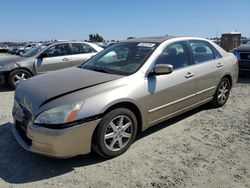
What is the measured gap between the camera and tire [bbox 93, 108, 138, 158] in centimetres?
329

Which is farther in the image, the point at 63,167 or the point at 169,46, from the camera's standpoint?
the point at 169,46

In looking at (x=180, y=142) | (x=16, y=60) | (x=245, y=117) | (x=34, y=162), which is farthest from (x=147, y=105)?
(x=16, y=60)

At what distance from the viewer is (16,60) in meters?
8.01

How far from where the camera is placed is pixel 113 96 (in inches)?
132

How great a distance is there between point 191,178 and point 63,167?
159 centimetres

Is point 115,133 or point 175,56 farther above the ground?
point 175,56

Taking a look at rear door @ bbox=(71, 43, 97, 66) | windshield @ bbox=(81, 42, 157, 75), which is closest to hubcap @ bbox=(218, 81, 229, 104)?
windshield @ bbox=(81, 42, 157, 75)

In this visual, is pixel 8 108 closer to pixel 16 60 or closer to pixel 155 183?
pixel 16 60

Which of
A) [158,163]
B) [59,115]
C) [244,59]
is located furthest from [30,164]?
[244,59]

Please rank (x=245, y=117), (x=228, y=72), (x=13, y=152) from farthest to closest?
(x=228, y=72) < (x=245, y=117) < (x=13, y=152)

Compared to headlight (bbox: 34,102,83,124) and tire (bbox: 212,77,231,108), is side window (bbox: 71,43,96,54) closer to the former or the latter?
tire (bbox: 212,77,231,108)

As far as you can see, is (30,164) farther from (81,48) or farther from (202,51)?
(81,48)

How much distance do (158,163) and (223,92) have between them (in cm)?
294

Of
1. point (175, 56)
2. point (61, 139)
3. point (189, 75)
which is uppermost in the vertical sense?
point (175, 56)
